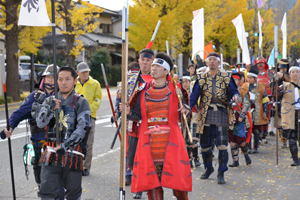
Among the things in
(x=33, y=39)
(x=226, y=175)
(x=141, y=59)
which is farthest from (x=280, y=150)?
(x=33, y=39)

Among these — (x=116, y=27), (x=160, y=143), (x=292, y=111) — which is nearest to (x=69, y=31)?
(x=292, y=111)

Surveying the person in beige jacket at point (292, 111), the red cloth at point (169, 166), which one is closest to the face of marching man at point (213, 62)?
the red cloth at point (169, 166)

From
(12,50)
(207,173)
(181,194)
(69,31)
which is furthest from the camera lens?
(69,31)

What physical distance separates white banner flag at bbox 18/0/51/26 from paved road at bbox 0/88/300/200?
2594 mm

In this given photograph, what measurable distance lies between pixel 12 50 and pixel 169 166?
1695 centimetres

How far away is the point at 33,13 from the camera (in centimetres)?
435

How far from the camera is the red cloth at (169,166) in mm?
4188

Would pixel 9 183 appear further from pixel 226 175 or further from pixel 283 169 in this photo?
pixel 283 169

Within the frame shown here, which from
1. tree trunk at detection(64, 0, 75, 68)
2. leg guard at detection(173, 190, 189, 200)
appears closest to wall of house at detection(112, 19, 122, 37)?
tree trunk at detection(64, 0, 75, 68)

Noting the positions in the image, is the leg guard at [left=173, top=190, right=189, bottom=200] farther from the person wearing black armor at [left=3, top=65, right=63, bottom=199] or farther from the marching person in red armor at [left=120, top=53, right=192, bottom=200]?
the person wearing black armor at [left=3, top=65, right=63, bottom=199]

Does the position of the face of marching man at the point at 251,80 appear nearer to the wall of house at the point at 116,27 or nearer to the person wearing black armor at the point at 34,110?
the person wearing black armor at the point at 34,110

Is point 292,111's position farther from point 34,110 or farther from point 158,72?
point 34,110

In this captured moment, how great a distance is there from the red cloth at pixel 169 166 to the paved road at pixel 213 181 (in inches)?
56.3

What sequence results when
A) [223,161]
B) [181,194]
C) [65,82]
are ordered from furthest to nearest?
→ [223,161], [181,194], [65,82]
